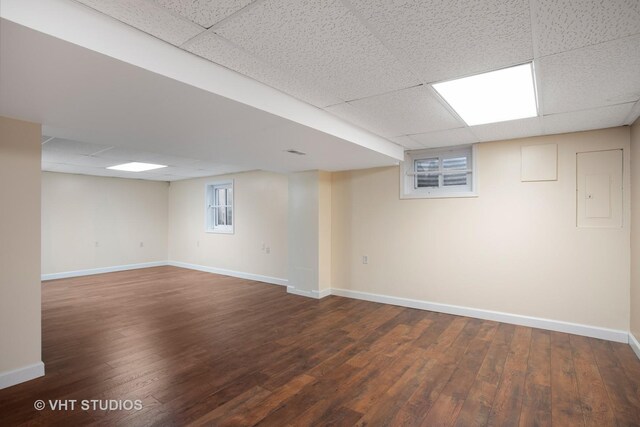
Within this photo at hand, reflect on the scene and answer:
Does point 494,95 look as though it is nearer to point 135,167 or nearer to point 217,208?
point 135,167

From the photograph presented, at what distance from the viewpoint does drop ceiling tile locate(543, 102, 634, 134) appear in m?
2.82

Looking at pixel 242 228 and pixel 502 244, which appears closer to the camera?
pixel 502 244

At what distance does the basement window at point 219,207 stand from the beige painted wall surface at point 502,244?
11.3 feet

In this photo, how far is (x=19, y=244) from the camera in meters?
2.52

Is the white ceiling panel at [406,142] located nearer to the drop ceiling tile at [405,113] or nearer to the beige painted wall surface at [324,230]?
the drop ceiling tile at [405,113]

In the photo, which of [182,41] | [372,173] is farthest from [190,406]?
[372,173]

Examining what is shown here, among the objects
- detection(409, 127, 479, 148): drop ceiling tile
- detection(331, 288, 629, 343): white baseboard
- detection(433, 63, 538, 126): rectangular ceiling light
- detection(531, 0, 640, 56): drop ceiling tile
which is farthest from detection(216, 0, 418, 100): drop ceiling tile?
detection(331, 288, 629, 343): white baseboard

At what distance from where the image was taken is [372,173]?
4.98 m

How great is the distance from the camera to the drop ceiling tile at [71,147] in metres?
4.13

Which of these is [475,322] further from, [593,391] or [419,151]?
[419,151]

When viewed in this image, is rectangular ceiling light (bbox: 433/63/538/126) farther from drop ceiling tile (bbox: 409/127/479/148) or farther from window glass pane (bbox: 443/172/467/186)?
window glass pane (bbox: 443/172/467/186)

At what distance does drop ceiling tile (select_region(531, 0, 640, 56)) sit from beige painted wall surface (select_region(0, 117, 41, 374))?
3.58 meters

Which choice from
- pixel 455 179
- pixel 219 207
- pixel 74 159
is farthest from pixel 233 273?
pixel 455 179

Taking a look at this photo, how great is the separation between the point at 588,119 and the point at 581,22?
2.02 metres
